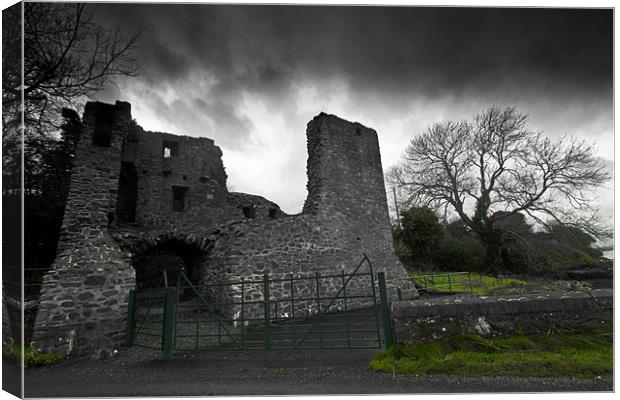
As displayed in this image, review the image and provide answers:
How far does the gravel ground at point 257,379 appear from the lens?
314 centimetres

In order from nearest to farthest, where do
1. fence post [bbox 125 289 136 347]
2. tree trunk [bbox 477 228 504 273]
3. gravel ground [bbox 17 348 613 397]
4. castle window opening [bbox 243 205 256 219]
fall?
gravel ground [bbox 17 348 613 397], fence post [bbox 125 289 136 347], castle window opening [bbox 243 205 256 219], tree trunk [bbox 477 228 504 273]

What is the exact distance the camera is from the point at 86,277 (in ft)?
20.8

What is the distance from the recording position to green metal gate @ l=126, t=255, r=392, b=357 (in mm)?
4891

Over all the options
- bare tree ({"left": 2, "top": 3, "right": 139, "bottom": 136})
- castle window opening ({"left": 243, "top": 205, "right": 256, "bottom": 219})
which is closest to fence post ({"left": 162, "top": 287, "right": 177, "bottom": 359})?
bare tree ({"left": 2, "top": 3, "right": 139, "bottom": 136})

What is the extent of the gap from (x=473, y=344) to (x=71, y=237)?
7.96 metres

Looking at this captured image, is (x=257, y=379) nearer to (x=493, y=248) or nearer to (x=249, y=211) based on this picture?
(x=249, y=211)

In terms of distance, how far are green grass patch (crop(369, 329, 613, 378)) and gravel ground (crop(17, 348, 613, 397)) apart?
84 mm

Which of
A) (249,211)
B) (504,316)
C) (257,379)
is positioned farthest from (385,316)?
(249,211)

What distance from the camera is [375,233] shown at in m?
11.4

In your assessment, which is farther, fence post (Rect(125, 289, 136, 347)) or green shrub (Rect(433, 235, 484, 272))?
green shrub (Rect(433, 235, 484, 272))

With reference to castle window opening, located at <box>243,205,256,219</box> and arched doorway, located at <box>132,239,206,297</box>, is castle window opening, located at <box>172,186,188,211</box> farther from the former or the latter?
castle window opening, located at <box>243,205,256,219</box>

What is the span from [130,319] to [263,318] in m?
2.85

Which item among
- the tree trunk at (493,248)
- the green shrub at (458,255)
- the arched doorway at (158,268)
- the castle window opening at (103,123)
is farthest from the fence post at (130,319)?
the tree trunk at (493,248)

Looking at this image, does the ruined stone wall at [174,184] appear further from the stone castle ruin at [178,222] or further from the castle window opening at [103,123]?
the castle window opening at [103,123]
